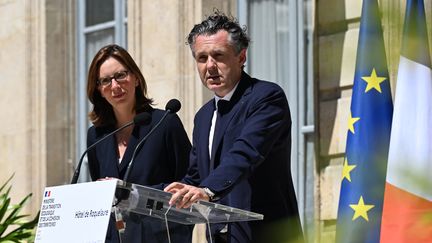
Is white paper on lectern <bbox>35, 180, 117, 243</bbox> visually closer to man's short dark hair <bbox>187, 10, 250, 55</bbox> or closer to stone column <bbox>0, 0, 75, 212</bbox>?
man's short dark hair <bbox>187, 10, 250, 55</bbox>

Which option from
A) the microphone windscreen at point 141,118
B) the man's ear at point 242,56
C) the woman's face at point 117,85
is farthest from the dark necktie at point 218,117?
the woman's face at point 117,85

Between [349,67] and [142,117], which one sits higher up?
[349,67]

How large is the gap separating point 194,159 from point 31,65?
6.02 meters

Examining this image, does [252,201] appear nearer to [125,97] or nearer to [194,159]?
[194,159]

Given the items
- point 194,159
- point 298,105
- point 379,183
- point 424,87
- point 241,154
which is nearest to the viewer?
point 379,183

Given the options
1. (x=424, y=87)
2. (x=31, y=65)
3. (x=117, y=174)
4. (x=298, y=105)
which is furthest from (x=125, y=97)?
(x=31, y=65)

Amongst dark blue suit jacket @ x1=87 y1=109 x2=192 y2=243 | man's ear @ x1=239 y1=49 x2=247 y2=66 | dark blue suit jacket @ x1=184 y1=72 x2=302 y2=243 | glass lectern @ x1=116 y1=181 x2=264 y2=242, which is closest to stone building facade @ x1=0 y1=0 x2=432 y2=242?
dark blue suit jacket @ x1=87 y1=109 x2=192 y2=243

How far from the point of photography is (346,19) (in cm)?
648

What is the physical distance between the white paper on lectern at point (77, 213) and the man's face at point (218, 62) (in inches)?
28.3

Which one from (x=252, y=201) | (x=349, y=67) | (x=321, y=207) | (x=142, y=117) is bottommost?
(x=321, y=207)

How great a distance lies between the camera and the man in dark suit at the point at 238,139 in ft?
11.6

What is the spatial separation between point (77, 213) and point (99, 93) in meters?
1.46

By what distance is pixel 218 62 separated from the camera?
3.79 meters

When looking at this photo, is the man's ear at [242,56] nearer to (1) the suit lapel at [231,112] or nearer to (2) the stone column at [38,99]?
(1) the suit lapel at [231,112]
